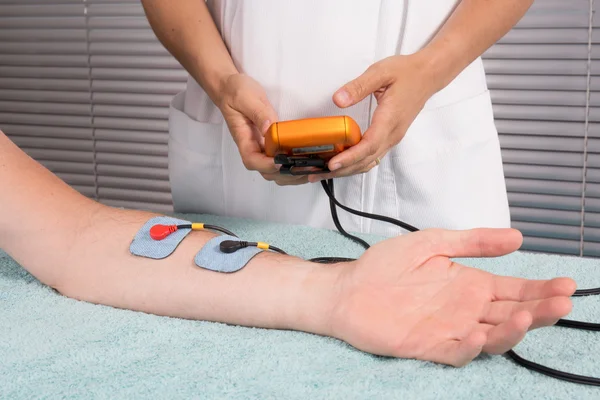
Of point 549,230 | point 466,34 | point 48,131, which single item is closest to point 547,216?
point 549,230

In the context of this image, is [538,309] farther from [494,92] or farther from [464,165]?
[494,92]

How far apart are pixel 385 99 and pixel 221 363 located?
0.55 metres

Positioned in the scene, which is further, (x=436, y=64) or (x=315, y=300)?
(x=436, y=64)

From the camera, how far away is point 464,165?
126 cm

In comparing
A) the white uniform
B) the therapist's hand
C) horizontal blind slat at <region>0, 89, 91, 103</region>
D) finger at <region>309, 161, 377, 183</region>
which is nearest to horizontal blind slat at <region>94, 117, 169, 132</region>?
horizontal blind slat at <region>0, 89, 91, 103</region>

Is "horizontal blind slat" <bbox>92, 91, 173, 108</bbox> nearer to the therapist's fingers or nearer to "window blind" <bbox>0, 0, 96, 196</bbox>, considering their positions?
"window blind" <bbox>0, 0, 96, 196</bbox>

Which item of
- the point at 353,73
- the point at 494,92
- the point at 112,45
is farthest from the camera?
the point at 112,45

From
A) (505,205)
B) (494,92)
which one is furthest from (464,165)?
(494,92)

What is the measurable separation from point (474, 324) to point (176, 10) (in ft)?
2.97

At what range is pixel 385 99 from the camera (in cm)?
110

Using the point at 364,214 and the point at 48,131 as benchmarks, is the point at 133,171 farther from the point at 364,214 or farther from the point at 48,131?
the point at 364,214

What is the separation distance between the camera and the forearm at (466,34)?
1.17m

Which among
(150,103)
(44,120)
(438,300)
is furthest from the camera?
(44,120)

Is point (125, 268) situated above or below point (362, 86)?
below
